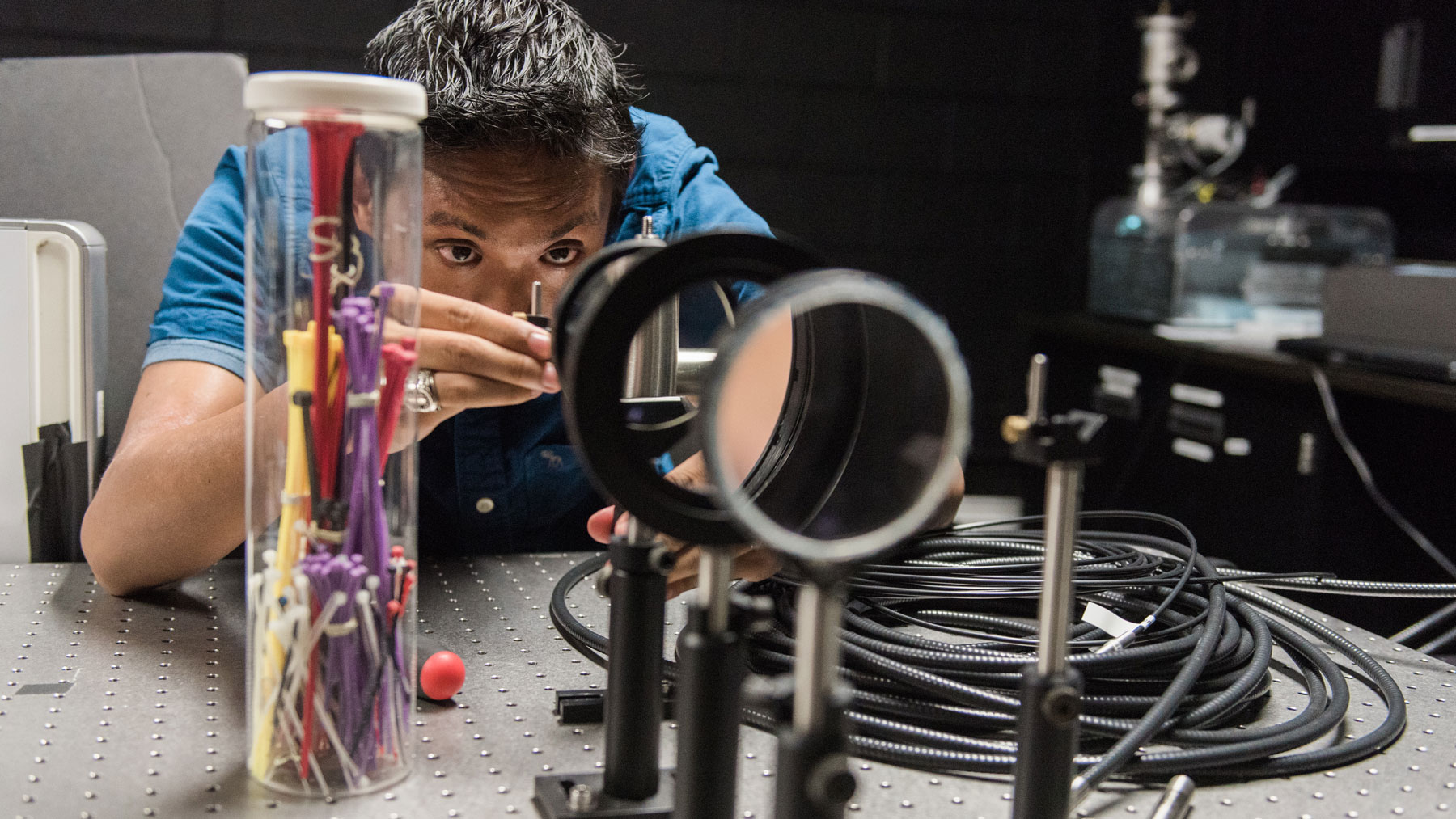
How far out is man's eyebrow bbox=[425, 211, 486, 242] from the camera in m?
1.08

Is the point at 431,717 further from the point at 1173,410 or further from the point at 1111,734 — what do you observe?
the point at 1173,410

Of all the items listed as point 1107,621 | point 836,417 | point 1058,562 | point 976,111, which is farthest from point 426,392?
point 976,111

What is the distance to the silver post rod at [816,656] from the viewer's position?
0.47m

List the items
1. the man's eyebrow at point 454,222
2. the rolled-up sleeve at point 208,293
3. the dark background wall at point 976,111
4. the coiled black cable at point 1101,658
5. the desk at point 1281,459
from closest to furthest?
the coiled black cable at point 1101,658, the man's eyebrow at point 454,222, the rolled-up sleeve at point 208,293, the desk at point 1281,459, the dark background wall at point 976,111

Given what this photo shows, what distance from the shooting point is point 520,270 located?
3.61 ft

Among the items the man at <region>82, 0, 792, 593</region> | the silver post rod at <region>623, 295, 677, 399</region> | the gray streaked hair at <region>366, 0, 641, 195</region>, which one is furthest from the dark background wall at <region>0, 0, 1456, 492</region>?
the silver post rod at <region>623, 295, 677, 399</region>

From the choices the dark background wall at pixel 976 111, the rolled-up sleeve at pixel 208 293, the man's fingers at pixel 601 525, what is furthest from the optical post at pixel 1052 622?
the dark background wall at pixel 976 111

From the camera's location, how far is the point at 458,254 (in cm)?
109

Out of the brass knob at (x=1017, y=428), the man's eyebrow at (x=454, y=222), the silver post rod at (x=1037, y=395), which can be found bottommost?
the brass knob at (x=1017, y=428)

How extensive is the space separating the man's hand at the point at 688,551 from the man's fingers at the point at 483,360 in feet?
0.28

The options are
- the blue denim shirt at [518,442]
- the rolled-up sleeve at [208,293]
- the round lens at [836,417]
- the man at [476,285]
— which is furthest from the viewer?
the blue denim shirt at [518,442]

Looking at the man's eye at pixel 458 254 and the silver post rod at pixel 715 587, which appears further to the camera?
the man's eye at pixel 458 254

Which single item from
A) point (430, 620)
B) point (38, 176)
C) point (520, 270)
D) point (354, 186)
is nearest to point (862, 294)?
point (354, 186)

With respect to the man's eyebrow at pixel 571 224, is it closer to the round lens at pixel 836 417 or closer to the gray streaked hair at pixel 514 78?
the gray streaked hair at pixel 514 78
